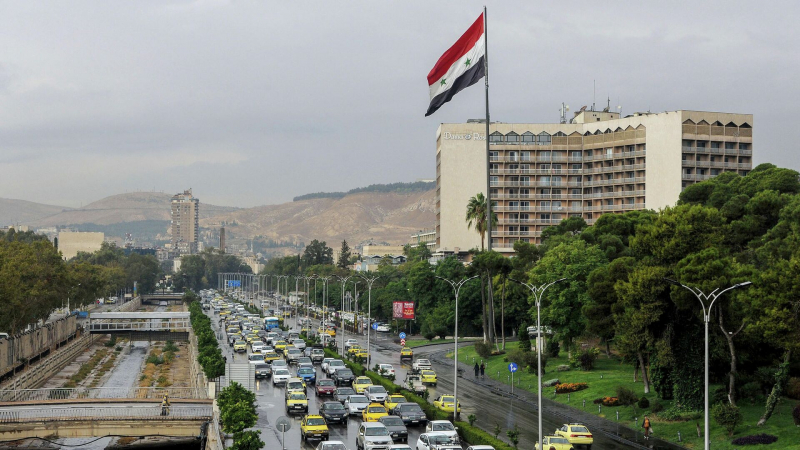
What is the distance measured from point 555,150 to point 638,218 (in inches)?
3239

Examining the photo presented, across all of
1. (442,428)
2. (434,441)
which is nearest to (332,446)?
(434,441)

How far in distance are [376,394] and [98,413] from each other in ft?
61.8

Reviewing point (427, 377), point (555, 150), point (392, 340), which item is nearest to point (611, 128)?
point (555, 150)

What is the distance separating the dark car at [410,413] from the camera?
2181 inches

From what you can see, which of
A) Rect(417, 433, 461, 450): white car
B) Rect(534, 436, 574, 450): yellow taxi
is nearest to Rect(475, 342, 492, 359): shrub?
Rect(534, 436, 574, 450): yellow taxi

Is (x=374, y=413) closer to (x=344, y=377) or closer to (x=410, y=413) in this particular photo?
(x=410, y=413)

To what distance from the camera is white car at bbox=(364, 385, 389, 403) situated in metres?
61.5

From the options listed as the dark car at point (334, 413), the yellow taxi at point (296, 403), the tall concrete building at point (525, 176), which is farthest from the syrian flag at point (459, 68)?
the tall concrete building at point (525, 176)

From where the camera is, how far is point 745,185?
90625 mm

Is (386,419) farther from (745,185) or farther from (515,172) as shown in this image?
(515,172)

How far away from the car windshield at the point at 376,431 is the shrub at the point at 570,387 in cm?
2673

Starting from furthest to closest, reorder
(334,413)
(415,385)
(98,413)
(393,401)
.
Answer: (415,385), (393,401), (334,413), (98,413)

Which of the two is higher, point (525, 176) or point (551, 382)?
point (525, 176)

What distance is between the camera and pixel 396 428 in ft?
160
